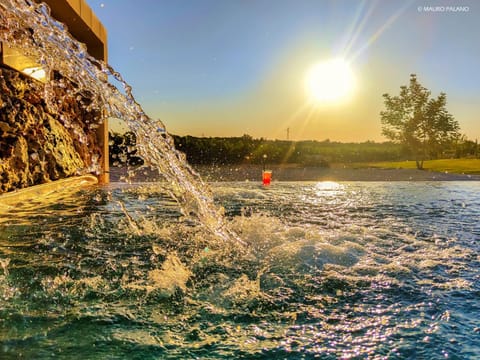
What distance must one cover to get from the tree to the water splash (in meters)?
20.6

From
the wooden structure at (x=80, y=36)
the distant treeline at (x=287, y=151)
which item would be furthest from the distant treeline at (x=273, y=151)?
the wooden structure at (x=80, y=36)

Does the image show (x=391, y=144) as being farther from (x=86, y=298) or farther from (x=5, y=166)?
(x=86, y=298)

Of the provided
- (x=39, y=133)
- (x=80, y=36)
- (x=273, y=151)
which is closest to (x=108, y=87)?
(x=39, y=133)

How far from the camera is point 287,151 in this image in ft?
74.2

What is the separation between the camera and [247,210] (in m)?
5.52

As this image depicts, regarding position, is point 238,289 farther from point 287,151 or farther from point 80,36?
point 287,151

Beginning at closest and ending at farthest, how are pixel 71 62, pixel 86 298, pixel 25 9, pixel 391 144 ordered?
1. pixel 86 298
2. pixel 25 9
3. pixel 71 62
4. pixel 391 144

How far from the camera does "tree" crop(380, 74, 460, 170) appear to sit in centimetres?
2281

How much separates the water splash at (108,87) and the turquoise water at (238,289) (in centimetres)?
71

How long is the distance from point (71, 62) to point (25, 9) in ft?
2.64

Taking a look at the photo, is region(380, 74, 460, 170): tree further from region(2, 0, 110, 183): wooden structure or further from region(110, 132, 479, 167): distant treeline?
region(2, 0, 110, 183): wooden structure

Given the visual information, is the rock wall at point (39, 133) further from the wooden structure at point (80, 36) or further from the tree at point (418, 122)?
the tree at point (418, 122)

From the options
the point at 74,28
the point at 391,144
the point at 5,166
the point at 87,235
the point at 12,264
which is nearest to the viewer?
the point at 12,264

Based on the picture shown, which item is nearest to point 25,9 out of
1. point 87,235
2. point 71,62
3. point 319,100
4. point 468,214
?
point 71,62
